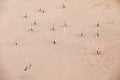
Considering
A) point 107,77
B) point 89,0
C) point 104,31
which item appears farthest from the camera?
point 89,0

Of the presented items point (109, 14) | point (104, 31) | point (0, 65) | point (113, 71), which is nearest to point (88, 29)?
point (104, 31)

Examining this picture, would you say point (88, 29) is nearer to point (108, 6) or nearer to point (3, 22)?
point (108, 6)

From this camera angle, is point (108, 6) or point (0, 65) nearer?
point (0, 65)

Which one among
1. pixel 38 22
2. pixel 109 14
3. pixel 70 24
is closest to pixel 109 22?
pixel 109 14

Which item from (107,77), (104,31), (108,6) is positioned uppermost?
(108,6)

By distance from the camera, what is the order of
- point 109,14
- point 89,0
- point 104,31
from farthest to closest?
point 89,0 < point 109,14 < point 104,31

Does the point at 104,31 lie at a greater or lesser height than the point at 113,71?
greater

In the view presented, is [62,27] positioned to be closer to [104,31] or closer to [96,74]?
[104,31]
